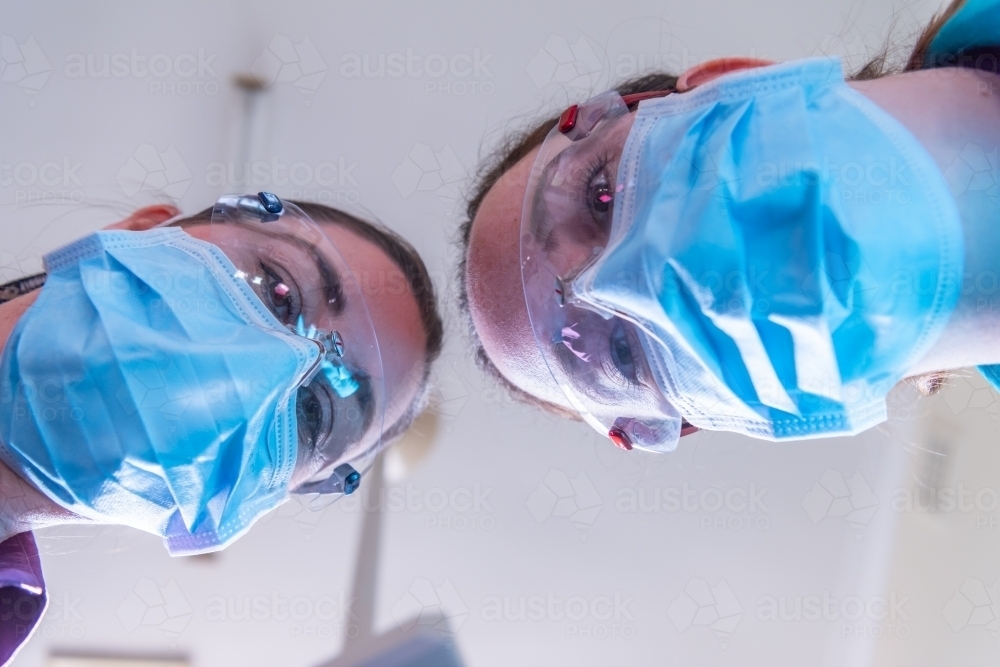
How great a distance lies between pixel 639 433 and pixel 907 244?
562 millimetres

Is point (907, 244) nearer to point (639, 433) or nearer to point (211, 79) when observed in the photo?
point (639, 433)

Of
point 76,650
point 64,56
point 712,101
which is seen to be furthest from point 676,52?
point 76,650

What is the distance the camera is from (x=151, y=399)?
3.01 feet

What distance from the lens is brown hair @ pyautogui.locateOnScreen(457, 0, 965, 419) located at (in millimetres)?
1012
